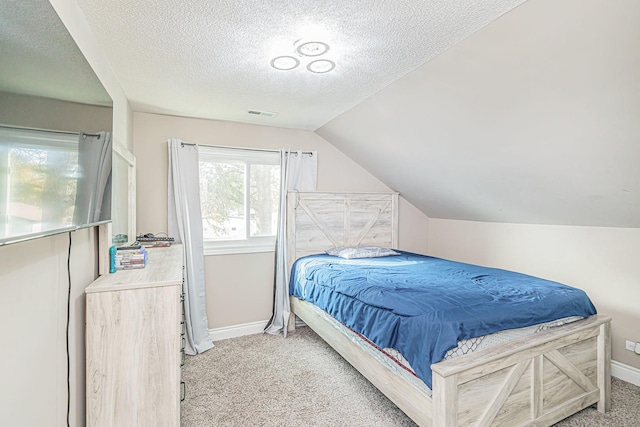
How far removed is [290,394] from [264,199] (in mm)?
2154

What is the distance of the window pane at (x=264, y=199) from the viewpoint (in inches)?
153

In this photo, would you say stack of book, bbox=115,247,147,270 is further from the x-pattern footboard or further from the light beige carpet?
the x-pattern footboard

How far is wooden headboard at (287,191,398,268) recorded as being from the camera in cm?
392

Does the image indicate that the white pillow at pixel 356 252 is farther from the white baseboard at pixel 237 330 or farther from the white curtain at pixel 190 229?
the white curtain at pixel 190 229

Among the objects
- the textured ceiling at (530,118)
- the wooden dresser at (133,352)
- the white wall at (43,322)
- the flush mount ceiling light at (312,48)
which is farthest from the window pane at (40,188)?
Answer: the textured ceiling at (530,118)

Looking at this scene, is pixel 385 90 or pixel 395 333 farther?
pixel 385 90

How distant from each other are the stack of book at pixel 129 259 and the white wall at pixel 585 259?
3600 millimetres

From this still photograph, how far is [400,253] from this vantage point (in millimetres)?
4109

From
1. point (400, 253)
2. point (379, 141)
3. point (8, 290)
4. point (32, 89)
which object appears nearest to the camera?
point (32, 89)

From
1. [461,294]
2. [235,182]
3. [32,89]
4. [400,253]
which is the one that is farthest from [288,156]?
[32,89]

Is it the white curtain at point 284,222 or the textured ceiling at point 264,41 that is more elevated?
the textured ceiling at point 264,41

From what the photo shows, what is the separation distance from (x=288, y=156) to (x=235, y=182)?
69 centimetres

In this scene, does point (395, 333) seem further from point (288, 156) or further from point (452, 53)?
point (288, 156)

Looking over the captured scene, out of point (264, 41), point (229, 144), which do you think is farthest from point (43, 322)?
point (229, 144)
